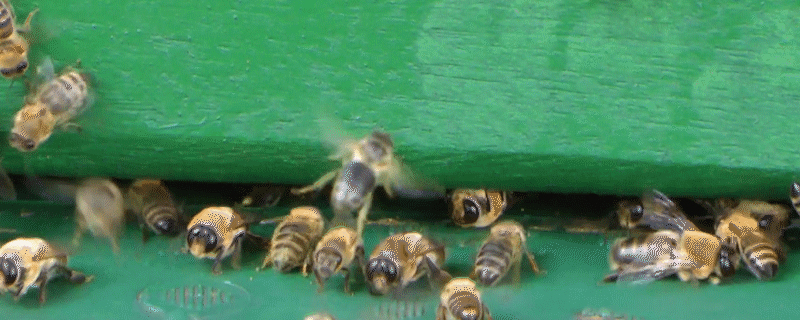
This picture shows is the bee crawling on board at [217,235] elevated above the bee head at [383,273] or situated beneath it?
elevated above

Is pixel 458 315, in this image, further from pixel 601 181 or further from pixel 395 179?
pixel 601 181

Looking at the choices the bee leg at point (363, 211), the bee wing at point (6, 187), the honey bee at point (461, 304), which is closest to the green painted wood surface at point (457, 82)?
the bee leg at point (363, 211)

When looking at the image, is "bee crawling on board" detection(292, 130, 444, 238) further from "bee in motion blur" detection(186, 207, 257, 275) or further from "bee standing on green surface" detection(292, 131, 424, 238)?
"bee in motion blur" detection(186, 207, 257, 275)

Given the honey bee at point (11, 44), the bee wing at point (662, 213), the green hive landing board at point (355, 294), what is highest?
the honey bee at point (11, 44)

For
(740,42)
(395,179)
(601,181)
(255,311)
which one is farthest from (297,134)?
(740,42)

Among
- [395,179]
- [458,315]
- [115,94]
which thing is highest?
[115,94]

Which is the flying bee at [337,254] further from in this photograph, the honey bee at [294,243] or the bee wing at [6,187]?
the bee wing at [6,187]

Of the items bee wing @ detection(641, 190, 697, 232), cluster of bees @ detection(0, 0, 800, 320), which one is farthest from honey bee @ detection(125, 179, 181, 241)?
bee wing @ detection(641, 190, 697, 232)
